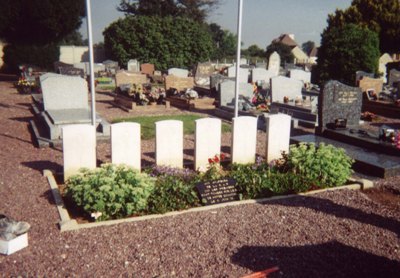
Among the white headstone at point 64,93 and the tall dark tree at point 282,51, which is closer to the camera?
the white headstone at point 64,93

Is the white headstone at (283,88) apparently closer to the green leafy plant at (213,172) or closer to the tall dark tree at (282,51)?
the green leafy plant at (213,172)

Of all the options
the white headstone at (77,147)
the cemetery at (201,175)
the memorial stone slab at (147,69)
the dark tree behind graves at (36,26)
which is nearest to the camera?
the cemetery at (201,175)

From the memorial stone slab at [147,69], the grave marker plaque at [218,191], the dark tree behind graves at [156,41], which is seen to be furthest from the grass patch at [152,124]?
the dark tree behind graves at [156,41]

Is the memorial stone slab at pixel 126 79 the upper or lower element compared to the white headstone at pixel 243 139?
upper

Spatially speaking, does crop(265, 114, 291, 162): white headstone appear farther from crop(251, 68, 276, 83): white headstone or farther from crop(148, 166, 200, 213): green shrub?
crop(251, 68, 276, 83): white headstone

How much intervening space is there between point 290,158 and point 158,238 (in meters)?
3.62

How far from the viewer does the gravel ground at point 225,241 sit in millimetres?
4586

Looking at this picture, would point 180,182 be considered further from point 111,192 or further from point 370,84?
point 370,84

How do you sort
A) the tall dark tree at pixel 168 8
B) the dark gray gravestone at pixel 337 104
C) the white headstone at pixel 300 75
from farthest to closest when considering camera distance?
the tall dark tree at pixel 168 8, the white headstone at pixel 300 75, the dark gray gravestone at pixel 337 104

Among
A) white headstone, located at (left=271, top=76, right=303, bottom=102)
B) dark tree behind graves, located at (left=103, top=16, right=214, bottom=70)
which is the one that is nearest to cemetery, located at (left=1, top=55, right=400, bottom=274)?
white headstone, located at (left=271, top=76, right=303, bottom=102)

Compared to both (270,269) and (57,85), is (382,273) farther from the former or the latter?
(57,85)

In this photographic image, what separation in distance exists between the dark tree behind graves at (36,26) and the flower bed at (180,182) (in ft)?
93.6

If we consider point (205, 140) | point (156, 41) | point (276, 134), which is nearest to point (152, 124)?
point (205, 140)

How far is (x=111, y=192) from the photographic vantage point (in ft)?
18.7
